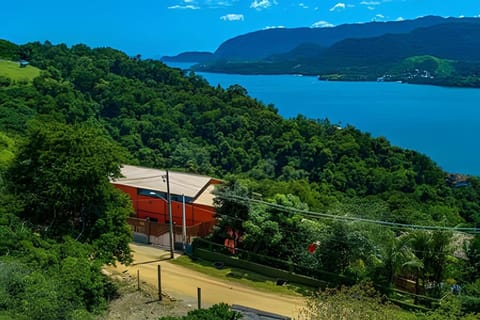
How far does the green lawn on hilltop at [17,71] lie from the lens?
173 feet

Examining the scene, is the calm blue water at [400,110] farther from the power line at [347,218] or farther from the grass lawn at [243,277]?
the grass lawn at [243,277]

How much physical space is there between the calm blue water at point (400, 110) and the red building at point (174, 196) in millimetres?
51812

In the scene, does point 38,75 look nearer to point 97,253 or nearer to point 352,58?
point 97,253

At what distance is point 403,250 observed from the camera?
15.0 m

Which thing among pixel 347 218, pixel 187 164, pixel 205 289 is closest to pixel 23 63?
pixel 187 164

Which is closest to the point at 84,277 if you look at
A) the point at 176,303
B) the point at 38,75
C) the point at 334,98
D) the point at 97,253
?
the point at 97,253

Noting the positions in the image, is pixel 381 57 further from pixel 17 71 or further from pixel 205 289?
pixel 205 289

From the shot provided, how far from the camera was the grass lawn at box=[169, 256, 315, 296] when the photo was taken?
16.0m

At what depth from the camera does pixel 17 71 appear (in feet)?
183

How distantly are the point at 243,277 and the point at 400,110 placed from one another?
304ft

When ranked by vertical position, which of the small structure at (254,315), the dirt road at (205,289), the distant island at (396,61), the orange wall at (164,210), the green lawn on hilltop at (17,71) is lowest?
the dirt road at (205,289)

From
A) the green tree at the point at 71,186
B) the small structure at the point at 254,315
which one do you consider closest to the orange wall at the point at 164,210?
the green tree at the point at 71,186

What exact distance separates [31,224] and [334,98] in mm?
109355

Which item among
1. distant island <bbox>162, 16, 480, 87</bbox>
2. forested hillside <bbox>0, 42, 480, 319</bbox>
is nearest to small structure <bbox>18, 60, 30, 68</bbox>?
forested hillside <bbox>0, 42, 480, 319</bbox>
